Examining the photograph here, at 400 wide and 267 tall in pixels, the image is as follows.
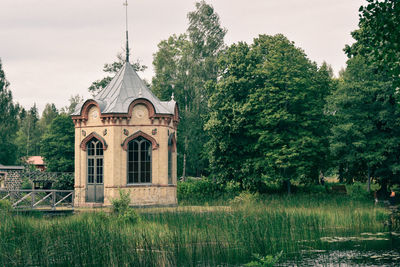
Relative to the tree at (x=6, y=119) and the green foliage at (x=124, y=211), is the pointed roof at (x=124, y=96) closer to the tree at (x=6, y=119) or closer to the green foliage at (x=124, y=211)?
the green foliage at (x=124, y=211)

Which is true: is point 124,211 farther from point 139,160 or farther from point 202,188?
point 202,188

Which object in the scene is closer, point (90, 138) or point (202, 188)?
point (90, 138)

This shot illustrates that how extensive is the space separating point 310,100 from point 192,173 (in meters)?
18.5

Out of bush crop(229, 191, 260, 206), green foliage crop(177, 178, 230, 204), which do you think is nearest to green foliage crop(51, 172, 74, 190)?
green foliage crop(177, 178, 230, 204)

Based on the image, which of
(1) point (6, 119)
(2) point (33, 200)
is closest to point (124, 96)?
(2) point (33, 200)

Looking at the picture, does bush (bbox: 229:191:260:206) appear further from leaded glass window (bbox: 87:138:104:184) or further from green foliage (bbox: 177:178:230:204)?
green foliage (bbox: 177:178:230:204)

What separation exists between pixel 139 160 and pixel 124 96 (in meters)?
3.44

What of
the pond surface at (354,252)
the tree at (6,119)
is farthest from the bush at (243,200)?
the tree at (6,119)

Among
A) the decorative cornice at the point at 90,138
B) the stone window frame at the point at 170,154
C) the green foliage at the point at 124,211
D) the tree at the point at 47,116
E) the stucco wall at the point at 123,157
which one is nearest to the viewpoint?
the green foliage at the point at 124,211

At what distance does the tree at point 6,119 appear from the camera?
50.1 meters

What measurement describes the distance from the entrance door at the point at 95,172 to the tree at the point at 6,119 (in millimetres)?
29659

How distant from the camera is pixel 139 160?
23859 mm

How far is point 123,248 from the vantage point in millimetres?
10367

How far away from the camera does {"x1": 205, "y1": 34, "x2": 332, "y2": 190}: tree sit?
27.4 m
